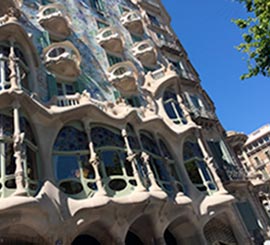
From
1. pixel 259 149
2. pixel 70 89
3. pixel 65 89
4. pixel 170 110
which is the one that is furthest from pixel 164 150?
pixel 259 149

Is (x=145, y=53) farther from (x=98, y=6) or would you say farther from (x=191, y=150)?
(x=191, y=150)

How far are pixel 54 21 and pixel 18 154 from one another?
10.7m

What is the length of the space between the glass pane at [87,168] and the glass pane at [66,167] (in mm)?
243

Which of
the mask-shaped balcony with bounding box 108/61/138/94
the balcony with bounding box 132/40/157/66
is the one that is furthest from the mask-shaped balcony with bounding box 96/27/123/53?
the mask-shaped balcony with bounding box 108/61/138/94

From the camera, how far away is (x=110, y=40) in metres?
20.5

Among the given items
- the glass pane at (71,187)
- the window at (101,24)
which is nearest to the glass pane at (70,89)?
the glass pane at (71,187)

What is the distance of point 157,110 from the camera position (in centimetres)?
1859

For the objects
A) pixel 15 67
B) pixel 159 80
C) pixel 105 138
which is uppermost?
pixel 159 80

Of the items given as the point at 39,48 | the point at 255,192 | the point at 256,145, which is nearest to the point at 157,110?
the point at 39,48

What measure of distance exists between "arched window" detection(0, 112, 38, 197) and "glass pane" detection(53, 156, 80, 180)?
2.76 feet

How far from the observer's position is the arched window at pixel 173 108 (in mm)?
18578

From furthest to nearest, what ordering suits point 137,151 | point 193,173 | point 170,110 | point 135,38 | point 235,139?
point 235,139
point 135,38
point 170,110
point 193,173
point 137,151

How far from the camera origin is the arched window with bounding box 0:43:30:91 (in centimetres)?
1234

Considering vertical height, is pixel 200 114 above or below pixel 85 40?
below
